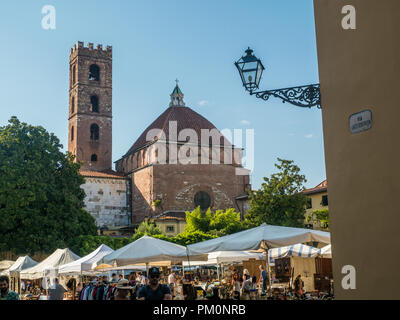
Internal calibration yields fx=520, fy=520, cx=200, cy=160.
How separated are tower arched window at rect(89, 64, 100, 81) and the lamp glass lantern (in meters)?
51.2

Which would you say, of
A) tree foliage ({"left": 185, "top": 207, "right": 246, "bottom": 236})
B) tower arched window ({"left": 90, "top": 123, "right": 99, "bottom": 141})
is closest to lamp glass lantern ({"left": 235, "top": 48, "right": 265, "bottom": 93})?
tree foliage ({"left": 185, "top": 207, "right": 246, "bottom": 236})

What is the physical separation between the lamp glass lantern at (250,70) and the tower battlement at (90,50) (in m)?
51.4

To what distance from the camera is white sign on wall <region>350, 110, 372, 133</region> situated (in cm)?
492

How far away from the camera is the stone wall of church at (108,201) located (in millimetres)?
48938

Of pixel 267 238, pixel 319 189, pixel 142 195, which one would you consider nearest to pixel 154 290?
pixel 267 238

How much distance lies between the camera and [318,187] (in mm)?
43062

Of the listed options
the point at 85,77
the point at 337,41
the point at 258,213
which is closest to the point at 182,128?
the point at 85,77

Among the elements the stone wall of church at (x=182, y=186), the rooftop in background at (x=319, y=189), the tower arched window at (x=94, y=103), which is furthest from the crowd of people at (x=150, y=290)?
the tower arched window at (x=94, y=103)

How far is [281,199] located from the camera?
32.4 m

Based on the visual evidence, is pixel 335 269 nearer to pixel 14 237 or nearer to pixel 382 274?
pixel 382 274

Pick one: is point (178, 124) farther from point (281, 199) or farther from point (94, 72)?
point (281, 199)

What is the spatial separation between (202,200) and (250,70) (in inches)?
1712

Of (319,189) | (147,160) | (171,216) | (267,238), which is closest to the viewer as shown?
(267,238)
